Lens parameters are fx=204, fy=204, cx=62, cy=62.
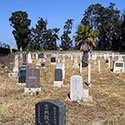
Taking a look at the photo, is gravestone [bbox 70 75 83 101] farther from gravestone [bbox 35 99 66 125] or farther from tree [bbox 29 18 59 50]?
tree [bbox 29 18 59 50]

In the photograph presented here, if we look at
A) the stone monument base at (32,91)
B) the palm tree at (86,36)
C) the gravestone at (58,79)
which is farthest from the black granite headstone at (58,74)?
the palm tree at (86,36)

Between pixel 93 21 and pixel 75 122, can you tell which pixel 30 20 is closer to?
pixel 93 21

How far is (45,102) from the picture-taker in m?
4.04

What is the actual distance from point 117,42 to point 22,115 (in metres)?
54.6

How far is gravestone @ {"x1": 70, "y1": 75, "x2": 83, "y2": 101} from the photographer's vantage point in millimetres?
8570

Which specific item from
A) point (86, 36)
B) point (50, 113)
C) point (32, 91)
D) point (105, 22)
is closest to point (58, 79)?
point (32, 91)

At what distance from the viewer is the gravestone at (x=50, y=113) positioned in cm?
393

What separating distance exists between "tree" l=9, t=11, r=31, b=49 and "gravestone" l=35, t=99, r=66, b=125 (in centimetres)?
4992

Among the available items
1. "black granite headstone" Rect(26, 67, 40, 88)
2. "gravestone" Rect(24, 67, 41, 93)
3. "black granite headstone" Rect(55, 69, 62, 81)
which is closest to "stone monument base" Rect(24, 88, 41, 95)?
"gravestone" Rect(24, 67, 41, 93)

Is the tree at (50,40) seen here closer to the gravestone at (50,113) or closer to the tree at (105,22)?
the tree at (105,22)

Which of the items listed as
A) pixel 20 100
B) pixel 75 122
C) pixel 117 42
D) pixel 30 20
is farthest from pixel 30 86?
pixel 117 42

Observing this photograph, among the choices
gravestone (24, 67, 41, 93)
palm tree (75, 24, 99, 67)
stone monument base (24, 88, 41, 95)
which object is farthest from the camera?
palm tree (75, 24, 99, 67)

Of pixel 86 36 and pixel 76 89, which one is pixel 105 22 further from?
pixel 76 89

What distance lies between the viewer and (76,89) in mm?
8617
